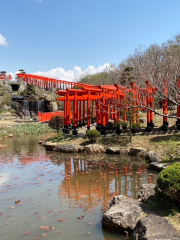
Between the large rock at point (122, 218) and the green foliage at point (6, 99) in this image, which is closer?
the large rock at point (122, 218)

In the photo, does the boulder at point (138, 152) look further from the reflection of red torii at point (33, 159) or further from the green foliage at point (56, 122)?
the green foliage at point (56, 122)

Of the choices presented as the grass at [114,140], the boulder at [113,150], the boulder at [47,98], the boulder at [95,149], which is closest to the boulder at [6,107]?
the boulder at [47,98]

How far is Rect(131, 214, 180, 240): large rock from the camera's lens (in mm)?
3383

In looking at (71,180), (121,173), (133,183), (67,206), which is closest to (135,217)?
(67,206)

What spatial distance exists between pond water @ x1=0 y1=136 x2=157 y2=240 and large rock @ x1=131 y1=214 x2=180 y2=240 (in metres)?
0.63

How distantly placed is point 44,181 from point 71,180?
800mm

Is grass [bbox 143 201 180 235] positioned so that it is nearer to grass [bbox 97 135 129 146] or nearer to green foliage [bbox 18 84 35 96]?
grass [bbox 97 135 129 146]

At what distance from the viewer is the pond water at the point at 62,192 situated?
4336mm

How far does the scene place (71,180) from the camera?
756 cm

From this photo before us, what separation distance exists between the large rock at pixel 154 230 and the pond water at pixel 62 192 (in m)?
0.63

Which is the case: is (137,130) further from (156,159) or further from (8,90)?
(8,90)

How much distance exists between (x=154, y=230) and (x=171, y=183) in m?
1.16

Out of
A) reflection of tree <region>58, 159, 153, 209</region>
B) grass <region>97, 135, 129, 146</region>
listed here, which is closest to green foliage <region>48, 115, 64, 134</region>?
grass <region>97, 135, 129, 146</region>

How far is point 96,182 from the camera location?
7324 millimetres
